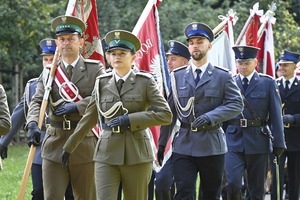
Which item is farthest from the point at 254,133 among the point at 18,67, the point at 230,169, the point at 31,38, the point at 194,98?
the point at 18,67

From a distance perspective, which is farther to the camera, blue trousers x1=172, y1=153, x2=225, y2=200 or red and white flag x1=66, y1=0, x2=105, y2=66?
red and white flag x1=66, y1=0, x2=105, y2=66

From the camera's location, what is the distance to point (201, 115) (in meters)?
6.85

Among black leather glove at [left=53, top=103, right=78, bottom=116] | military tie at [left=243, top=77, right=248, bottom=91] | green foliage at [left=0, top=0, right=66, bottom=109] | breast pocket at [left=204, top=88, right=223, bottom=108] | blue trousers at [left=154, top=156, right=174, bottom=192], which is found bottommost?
blue trousers at [left=154, top=156, right=174, bottom=192]

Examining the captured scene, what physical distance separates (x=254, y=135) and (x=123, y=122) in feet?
9.76

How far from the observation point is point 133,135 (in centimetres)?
627

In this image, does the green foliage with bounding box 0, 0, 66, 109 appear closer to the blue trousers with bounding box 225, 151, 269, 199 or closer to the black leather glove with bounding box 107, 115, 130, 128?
the blue trousers with bounding box 225, 151, 269, 199

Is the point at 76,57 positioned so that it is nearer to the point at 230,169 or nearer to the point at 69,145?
the point at 69,145

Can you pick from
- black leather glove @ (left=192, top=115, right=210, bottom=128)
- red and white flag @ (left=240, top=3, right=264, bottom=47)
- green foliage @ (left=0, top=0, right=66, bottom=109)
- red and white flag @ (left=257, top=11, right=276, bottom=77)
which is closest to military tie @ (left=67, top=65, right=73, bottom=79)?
black leather glove @ (left=192, top=115, right=210, bottom=128)

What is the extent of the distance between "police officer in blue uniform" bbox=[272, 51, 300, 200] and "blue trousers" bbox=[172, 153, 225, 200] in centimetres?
301

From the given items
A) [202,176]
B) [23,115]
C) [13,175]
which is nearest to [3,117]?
[202,176]

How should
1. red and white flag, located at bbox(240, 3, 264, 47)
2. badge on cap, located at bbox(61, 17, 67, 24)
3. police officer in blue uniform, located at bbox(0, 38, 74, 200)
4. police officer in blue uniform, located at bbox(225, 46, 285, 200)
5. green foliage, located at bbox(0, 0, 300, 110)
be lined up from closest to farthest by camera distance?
badge on cap, located at bbox(61, 17, 67, 24) < police officer in blue uniform, located at bbox(0, 38, 74, 200) < police officer in blue uniform, located at bbox(225, 46, 285, 200) < red and white flag, located at bbox(240, 3, 264, 47) < green foliage, located at bbox(0, 0, 300, 110)

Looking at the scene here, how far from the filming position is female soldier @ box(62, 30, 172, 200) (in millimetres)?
6176

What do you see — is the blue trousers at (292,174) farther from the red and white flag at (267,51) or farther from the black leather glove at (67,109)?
the black leather glove at (67,109)

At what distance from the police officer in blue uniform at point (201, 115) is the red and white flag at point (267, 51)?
4.03m
